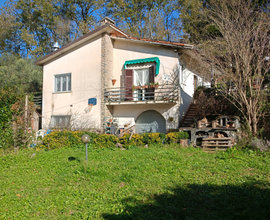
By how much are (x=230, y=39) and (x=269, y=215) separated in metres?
7.46

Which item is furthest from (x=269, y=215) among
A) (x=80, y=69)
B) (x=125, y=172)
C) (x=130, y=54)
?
(x=80, y=69)

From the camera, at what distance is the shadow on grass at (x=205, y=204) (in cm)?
405

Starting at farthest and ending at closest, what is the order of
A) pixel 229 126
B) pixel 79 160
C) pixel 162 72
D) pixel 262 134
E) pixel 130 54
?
pixel 130 54
pixel 162 72
pixel 229 126
pixel 262 134
pixel 79 160

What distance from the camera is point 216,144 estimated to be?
30.2ft

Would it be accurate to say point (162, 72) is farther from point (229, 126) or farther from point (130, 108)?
point (229, 126)

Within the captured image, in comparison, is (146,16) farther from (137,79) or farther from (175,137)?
(175,137)

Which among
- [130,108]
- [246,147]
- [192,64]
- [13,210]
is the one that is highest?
[192,64]


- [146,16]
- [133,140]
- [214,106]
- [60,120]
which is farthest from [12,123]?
[146,16]

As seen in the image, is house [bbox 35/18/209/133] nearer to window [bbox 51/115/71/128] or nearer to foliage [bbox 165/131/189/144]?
window [bbox 51/115/71/128]

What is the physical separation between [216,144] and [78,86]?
33.2 ft

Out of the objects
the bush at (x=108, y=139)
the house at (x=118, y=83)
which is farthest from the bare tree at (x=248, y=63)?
the bush at (x=108, y=139)

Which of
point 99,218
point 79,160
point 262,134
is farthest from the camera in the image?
point 262,134

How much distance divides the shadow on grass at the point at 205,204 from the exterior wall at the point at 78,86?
9.83 m

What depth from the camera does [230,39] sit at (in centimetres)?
930
